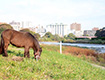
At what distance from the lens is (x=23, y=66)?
617cm

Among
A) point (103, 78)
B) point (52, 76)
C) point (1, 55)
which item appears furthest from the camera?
point (1, 55)

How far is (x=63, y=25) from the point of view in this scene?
654ft

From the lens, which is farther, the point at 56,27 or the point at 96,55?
the point at 56,27

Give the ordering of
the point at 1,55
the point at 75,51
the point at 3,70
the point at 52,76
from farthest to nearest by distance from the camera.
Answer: the point at 75,51
the point at 1,55
the point at 52,76
the point at 3,70

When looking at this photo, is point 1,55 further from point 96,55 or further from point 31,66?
point 96,55

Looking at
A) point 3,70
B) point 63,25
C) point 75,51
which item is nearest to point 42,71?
point 3,70

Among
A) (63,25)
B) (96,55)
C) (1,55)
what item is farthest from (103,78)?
(63,25)

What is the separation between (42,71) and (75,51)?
11590mm

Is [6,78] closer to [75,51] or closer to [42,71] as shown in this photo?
[42,71]

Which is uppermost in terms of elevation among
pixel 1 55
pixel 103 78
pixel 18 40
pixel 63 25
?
pixel 63 25

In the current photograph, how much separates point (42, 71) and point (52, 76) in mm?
467

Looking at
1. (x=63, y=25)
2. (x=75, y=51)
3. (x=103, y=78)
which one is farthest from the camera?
(x=63, y=25)

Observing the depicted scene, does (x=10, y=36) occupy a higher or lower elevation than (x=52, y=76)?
higher

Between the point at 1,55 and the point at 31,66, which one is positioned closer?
the point at 31,66
